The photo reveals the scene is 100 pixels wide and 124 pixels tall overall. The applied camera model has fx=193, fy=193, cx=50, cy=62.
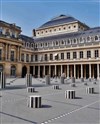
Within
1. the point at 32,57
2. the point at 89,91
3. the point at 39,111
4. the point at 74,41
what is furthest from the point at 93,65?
the point at 39,111

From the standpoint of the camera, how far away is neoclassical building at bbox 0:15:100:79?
5272 centimetres

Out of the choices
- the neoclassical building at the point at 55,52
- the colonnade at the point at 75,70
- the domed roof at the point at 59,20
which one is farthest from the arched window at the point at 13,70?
the domed roof at the point at 59,20

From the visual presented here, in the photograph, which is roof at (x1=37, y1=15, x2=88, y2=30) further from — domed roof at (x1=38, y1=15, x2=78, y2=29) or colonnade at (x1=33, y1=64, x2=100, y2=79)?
colonnade at (x1=33, y1=64, x2=100, y2=79)

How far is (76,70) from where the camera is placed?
2366 inches

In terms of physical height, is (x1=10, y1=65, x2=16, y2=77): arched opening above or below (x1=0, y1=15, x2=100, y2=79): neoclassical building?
below

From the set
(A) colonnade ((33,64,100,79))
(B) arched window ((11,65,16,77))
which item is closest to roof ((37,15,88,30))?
(A) colonnade ((33,64,100,79))

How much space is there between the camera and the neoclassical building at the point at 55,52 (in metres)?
52.7

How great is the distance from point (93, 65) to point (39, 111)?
50211 millimetres

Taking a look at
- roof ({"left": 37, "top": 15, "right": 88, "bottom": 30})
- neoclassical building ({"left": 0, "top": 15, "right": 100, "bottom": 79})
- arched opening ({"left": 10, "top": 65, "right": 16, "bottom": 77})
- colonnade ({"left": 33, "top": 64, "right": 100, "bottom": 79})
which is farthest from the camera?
roof ({"left": 37, "top": 15, "right": 88, "bottom": 30})

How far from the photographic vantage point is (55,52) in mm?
62594

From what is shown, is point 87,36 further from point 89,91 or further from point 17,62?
point 89,91

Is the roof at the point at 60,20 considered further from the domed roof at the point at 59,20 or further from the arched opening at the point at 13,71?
the arched opening at the point at 13,71

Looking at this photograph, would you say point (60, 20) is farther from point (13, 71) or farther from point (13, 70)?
point (13, 71)

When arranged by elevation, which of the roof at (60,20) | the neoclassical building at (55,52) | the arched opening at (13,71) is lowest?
the arched opening at (13,71)
